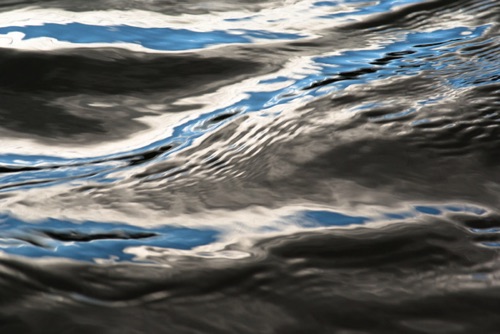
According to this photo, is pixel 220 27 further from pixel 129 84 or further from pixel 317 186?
pixel 317 186

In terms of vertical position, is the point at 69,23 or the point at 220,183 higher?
the point at 69,23

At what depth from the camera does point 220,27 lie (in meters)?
1.70

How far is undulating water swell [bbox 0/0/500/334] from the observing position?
0.85 metres

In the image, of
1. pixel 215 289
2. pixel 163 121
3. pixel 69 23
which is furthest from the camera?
pixel 69 23

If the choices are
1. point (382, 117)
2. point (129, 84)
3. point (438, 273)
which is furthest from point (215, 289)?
point (129, 84)

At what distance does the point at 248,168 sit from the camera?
45.8 inches

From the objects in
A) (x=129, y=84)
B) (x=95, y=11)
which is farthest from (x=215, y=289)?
(x=95, y=11)

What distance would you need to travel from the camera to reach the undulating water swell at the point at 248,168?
85 centimetres

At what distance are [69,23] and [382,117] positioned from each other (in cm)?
78

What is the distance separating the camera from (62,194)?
1.09 m

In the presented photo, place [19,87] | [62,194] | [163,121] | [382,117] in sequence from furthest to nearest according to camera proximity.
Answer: [19,87]
[163,121]
[382,117]
[62,194]

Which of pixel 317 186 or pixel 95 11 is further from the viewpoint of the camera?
pixel 95 11

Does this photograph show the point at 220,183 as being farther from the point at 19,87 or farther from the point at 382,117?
the point at 19,87

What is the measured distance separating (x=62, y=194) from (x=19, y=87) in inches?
17.2
